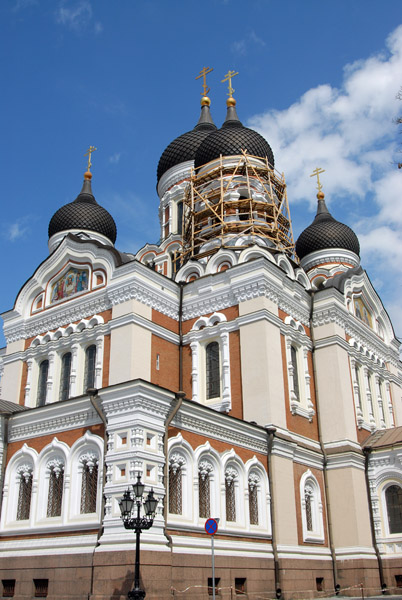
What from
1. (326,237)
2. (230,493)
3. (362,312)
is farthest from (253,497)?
(326,237)

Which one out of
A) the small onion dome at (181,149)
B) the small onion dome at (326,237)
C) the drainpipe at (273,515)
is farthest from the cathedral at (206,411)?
the small onion dome at (326,237)

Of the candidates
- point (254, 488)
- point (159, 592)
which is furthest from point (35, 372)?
point (159, 592)

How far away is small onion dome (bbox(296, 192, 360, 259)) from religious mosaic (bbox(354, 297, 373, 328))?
199 inches

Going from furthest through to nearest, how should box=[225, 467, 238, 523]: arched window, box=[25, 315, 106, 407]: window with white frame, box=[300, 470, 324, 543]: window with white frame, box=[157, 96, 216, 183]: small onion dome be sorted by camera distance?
box=[157, 96, 216, 183]: small onion dome < box=[25, 315, 106, 407]: window with white frame < box=[300, 470, 324, 543]: window with white frame < box=[225, 467, 238, 523]: arched window

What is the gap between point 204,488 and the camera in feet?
42.4

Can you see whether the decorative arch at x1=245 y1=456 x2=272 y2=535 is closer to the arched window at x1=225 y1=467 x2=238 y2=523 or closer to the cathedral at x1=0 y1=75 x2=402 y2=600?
the cathedral at x1=0 y1=75 x2=402 y2=600

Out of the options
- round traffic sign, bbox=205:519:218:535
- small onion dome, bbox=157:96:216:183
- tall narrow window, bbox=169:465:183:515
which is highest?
small onion dome, bbox=157:96:216:183

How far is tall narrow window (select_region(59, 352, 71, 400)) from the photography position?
17.4 meters

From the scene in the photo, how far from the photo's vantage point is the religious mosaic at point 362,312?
21172mm

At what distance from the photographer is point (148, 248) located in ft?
82.3

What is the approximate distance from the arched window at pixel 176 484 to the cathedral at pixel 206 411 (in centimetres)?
4

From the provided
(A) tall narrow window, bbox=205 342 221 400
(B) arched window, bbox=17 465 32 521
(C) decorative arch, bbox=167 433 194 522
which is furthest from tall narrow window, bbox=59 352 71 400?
(C) decorative arch, bbox=167 433 194 522

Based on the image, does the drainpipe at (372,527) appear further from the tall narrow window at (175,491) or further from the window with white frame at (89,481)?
the window with white frame at (89,481)

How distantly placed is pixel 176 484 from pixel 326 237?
653 inches
